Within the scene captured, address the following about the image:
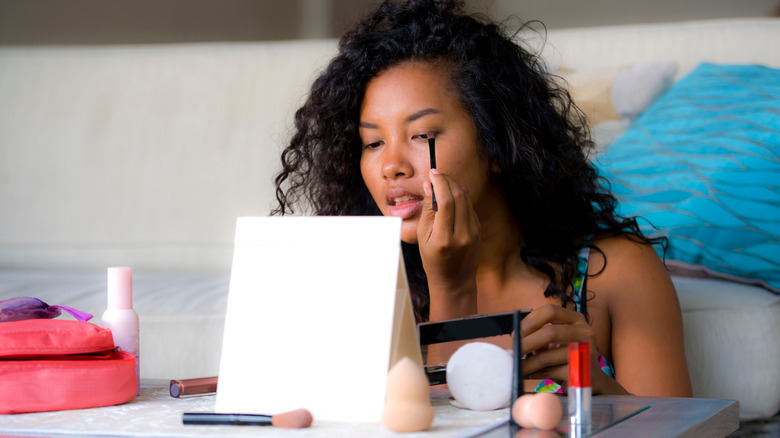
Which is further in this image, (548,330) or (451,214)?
(451,214)

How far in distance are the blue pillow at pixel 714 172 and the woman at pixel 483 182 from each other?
110 millimetres

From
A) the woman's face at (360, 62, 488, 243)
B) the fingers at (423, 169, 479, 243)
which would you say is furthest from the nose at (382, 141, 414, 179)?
the fingers at (423, 169, 479, 243)

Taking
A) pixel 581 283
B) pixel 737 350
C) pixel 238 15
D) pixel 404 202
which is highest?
pixel 238 15

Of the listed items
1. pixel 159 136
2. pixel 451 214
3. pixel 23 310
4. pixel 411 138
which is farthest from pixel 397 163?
pixel 159 136

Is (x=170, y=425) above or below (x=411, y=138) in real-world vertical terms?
below

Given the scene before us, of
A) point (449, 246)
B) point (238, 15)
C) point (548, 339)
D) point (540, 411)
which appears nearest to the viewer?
point (540, 411)

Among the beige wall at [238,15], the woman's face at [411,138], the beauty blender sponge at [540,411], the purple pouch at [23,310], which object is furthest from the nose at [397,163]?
the beige wall at [238,15]

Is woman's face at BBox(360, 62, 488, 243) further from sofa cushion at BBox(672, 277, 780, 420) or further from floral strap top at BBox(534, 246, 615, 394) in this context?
sofa cushion at BBox(672, 277, 780, 420)

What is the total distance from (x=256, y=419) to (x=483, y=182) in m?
0.68

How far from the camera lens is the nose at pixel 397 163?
3.27 feet

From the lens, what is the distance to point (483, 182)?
1.12 metres

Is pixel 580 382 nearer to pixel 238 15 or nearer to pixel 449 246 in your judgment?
pixel 449 246

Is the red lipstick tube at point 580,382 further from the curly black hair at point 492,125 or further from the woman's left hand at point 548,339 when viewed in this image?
A: the curly black hair at point 492,125

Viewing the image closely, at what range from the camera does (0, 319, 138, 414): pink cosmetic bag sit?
0.57 metres
